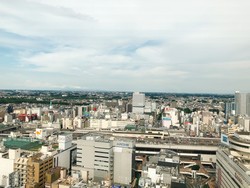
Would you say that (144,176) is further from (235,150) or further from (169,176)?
(235,150)

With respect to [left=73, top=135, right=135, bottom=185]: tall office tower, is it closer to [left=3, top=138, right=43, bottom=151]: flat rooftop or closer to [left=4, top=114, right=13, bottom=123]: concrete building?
[left=3, top=138, right=43, bottom=151]: flat rooftop

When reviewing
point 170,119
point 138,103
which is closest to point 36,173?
point 170,119

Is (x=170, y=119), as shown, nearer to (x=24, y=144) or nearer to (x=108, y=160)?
(x=108, y=160)

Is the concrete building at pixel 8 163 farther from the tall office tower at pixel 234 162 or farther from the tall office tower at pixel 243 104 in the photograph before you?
the tall office tower at pixel 243 104

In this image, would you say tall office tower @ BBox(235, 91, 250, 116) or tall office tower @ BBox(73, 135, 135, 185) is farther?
tall office tower @ BBox(235, 91, 250, 116)

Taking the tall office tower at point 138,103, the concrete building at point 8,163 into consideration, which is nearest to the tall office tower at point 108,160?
the concrete building at point 8,163

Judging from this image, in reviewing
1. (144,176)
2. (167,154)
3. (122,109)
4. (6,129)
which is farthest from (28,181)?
(122,109)

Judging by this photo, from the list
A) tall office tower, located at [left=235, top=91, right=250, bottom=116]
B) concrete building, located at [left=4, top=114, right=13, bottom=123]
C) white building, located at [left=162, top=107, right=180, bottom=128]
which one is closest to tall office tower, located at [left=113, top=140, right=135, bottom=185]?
white building, located at [left=162, top=107, right=180, bottom=128]
